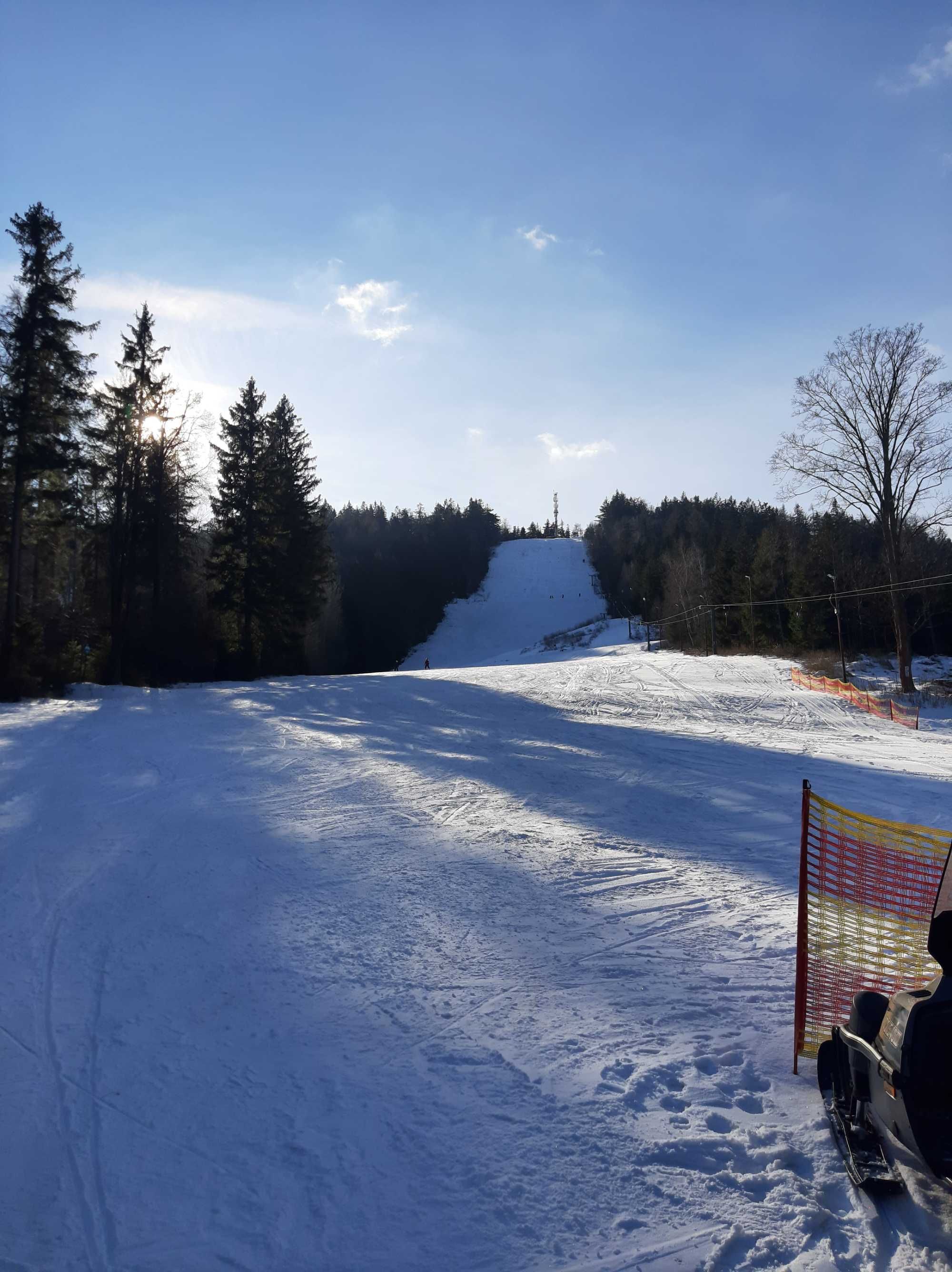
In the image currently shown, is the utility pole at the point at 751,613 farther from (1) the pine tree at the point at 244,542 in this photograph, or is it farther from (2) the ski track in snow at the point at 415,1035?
(2) the ski track in snow at the point at 415,1035

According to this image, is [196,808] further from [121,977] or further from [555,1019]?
[555,1019]

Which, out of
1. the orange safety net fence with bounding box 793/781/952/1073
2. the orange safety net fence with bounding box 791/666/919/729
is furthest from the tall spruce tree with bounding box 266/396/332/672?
the orange safety net fence with bounding box 793/781/952/1073

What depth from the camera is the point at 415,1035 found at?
4.62m

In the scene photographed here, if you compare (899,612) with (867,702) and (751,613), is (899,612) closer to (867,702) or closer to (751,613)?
(867,702)

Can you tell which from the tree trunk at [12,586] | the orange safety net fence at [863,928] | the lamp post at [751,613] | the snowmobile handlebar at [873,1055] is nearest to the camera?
the snowmobile handlebar at [873,1055]

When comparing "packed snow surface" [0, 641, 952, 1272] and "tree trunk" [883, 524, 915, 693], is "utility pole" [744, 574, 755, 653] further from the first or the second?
"packed snow surface" [0, 641, 952, 1272]

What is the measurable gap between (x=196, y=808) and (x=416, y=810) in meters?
3.04

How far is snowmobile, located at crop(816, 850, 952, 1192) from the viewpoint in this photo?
2854mm

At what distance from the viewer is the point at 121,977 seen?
537 cm

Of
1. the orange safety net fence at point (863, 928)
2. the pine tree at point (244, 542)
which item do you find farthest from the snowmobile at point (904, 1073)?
the pine tree at point (244, 542)

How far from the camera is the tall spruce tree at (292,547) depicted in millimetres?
36844

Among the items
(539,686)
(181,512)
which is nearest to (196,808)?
(539,686)

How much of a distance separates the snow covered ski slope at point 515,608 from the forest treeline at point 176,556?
16210 millimetres

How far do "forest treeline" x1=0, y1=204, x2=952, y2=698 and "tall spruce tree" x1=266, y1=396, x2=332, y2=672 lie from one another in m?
0.11
